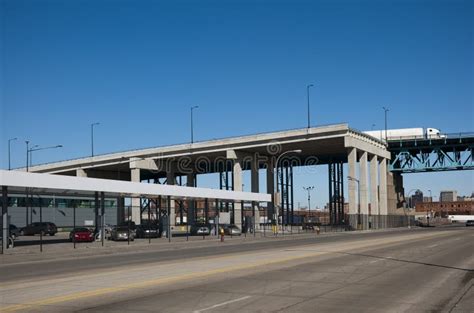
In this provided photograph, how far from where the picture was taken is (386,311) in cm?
1142

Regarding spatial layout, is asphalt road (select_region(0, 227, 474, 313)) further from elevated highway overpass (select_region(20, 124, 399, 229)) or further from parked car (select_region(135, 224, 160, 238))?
elevated highway overpass (select_region(20, 124, 399, 229))

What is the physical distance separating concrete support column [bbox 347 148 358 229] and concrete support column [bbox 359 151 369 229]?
1.32 m

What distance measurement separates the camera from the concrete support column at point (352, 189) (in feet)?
281

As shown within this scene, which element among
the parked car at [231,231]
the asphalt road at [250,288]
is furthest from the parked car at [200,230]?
the asphalt road at [250,288]

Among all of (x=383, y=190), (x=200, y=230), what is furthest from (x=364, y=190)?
(x=200, y=230)

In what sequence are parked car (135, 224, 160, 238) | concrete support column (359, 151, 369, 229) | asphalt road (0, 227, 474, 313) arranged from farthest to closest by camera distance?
concrete support column (359, 151, 369, 229) < parked car (135, 224, 160, 238) < asphalt road (0, 227, 474, 313)

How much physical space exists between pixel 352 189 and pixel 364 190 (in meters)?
3.50

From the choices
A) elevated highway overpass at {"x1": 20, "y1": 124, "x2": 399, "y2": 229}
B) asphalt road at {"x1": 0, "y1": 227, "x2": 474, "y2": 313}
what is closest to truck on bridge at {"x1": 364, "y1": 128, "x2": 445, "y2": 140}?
elevated highway overpass at {"x1": 20, "y1": 124, "x2": 399, "y2": 229}

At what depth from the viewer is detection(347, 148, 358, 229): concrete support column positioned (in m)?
85.7

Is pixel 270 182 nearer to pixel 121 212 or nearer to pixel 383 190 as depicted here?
pixel 383 190

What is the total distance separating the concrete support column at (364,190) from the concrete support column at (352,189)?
1316mm

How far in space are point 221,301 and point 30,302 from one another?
398 cm

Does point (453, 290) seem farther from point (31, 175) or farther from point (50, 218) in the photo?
point (50, 218)

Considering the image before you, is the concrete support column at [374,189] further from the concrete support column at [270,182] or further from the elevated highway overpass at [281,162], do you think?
the concrete support column at [270,182]
